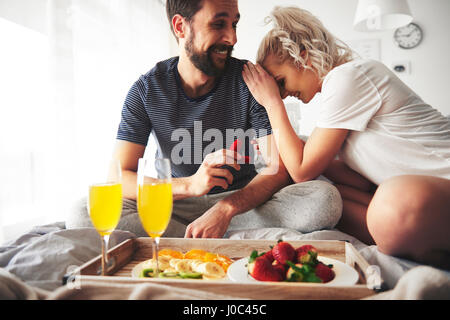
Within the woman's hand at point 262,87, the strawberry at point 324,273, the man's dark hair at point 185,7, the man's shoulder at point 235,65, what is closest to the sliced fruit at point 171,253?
the strawberry at point 324,273

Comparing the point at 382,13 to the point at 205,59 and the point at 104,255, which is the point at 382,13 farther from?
the point at 104,255

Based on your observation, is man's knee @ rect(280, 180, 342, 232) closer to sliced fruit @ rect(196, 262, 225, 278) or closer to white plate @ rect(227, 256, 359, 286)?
white plate @ rect(227, 256, 359, 286)

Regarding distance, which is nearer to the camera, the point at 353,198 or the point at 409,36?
the point at 353,198

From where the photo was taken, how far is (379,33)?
335 cm

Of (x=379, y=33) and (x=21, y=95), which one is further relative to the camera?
(x=379, y=33)

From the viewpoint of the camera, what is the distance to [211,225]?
3.62 feet

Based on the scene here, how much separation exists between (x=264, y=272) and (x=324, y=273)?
114mm

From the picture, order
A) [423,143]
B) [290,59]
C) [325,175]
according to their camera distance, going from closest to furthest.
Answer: [423,143]
[290,59]
[325,175]

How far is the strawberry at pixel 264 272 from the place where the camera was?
646 mm

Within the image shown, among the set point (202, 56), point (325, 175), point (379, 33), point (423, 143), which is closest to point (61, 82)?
point (202, 56)

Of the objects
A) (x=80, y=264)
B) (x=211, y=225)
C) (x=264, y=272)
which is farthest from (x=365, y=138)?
(x=80, y=264)
